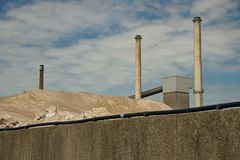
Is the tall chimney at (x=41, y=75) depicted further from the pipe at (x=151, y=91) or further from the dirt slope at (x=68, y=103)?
the pipe at (x=151, y=91)

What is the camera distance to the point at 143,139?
4758 mm

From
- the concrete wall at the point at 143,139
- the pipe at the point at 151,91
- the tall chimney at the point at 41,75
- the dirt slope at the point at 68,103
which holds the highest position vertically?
the tall chimney at the point at 41,75

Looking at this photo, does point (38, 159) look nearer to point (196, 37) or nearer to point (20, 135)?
point (20, 135)

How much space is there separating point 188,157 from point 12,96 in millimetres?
39672

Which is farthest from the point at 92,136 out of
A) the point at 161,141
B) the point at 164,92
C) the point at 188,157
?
the point at 164,92

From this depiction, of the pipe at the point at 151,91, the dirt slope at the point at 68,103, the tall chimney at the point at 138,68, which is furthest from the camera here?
the pipe at the point at 151,91

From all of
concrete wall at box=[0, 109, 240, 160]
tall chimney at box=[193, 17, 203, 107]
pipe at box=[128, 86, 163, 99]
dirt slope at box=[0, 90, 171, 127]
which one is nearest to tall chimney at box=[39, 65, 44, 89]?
dirt slope at box=[0, 90, 171, 127]

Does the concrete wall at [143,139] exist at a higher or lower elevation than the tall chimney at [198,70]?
lower

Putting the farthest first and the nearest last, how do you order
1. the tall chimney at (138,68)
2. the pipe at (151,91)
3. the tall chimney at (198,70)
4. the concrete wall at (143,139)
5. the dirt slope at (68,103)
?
the pipe at (151,91) < the tall chimney at (138,68) < the tall chimney at (198,70) < the dirt slope at (68,103) < the concrete wall at (143,139)

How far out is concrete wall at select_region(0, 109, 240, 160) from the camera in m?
3.68

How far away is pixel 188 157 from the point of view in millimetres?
4012

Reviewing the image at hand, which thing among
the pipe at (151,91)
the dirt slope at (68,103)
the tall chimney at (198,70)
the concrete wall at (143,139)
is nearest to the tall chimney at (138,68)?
the dirt slope at (68,103)

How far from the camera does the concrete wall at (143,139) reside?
3.68 meters

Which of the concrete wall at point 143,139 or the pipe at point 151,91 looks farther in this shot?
the pipe at point 151,91
